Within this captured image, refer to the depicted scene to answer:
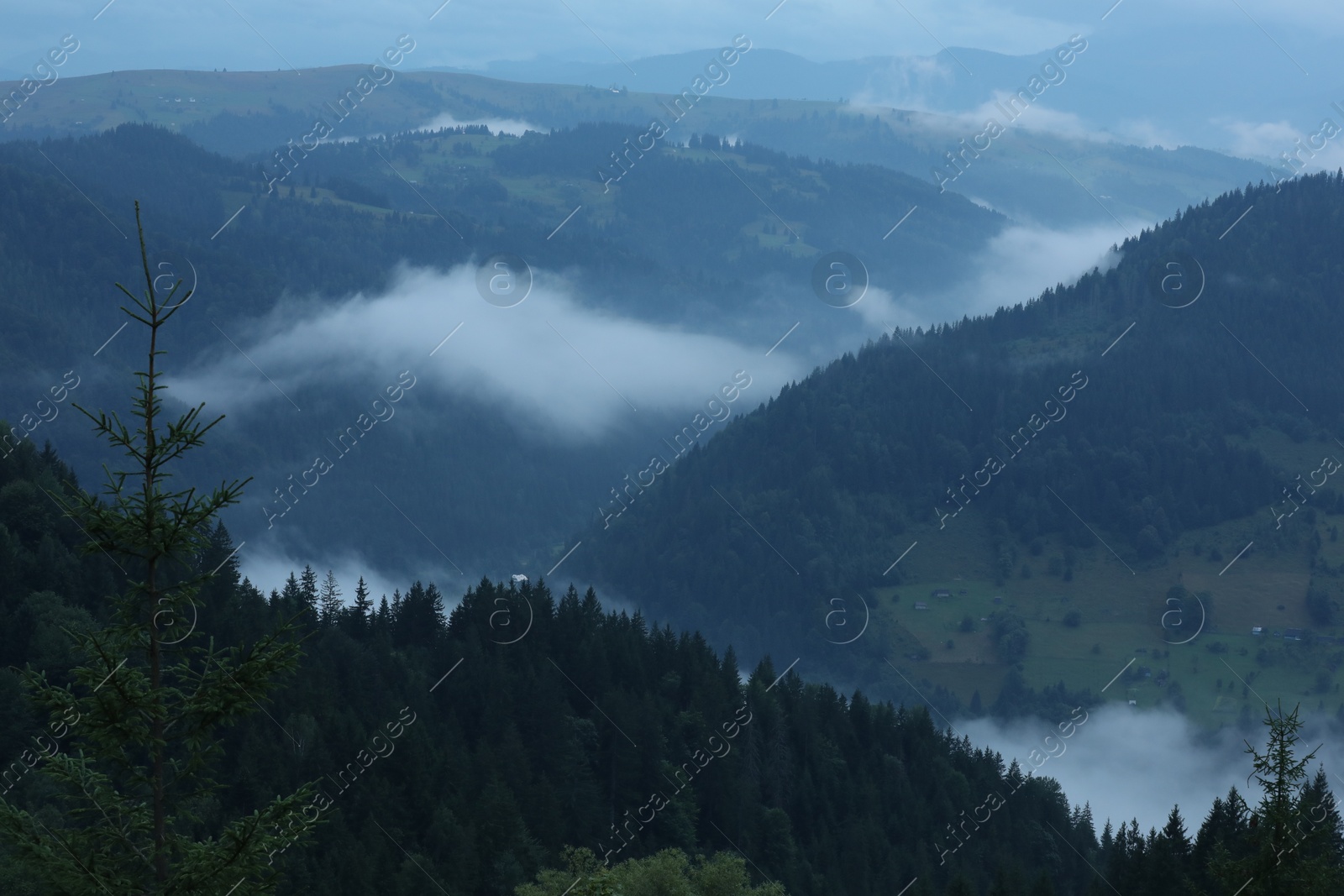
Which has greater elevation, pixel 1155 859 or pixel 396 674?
pixel 396 674

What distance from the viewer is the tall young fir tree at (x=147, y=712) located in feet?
56.9

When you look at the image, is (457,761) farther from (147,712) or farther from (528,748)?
(147,712)

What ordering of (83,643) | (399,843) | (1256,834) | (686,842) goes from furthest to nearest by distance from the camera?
(686,842), (399,843), (1256,834), (83,643)

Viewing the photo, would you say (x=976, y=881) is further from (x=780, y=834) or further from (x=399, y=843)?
(x=399, y=843)

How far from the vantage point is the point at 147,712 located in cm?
1794

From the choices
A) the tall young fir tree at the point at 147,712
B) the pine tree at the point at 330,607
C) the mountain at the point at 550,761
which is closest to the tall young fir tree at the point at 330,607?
the pine tree at the point at 330,607

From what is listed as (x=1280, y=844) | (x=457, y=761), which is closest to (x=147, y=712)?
(x=1280, y=844)

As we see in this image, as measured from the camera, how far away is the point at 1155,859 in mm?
80000

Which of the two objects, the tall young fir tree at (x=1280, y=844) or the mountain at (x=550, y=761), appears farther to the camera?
the mountain at (x=550, y=761)

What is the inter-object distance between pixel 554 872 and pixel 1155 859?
137 ft

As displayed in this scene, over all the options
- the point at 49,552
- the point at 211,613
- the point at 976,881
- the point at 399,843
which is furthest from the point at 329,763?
the point at 976,881

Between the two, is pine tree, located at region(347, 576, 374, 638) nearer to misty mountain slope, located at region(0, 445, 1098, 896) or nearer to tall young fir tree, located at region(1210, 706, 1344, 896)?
misty mountain slope, located at region(0, 445, 1098, 896)

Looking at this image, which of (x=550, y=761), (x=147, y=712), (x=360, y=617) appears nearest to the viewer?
(x=147, y=712)

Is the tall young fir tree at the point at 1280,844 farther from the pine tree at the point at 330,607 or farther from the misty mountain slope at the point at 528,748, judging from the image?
the pine tree at the point at 330,607
